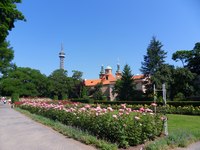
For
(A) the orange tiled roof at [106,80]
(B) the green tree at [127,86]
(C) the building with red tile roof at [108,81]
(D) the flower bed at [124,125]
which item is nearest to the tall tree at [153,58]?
(B) the green tree at [127,86]

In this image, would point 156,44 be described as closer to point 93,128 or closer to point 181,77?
point 181,77

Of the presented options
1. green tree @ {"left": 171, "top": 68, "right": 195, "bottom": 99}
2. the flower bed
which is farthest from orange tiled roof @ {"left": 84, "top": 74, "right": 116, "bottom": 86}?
the flower bed

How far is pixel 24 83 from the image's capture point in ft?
251

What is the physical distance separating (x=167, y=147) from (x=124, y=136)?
123cm

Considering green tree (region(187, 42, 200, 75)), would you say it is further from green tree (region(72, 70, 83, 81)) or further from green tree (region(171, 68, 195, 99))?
green tree (region(72, 70, 83, 81))

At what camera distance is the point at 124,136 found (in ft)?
23.1

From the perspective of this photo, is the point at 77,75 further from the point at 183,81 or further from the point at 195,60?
the point at 183,81

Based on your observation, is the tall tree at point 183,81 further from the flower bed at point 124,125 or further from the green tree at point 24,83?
the green tree at point 24,83

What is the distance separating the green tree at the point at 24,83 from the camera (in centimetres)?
7312

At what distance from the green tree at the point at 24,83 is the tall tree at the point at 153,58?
38910 mm

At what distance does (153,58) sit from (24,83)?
44.0m

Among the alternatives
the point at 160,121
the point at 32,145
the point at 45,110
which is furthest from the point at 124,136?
the point at 45,110

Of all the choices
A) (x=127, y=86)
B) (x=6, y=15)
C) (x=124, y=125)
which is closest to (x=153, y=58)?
(x=127, y=86)

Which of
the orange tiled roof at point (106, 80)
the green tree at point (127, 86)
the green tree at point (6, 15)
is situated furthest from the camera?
the orange tiled roof at point (106, 80)
